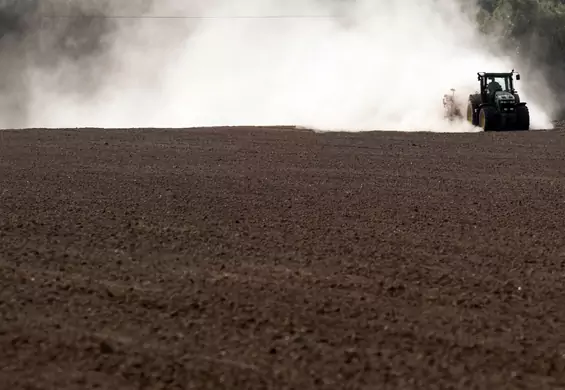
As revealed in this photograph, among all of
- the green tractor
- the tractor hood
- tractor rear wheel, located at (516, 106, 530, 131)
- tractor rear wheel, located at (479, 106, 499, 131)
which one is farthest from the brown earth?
the tractor hood

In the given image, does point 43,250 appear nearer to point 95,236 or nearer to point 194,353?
point 95,236

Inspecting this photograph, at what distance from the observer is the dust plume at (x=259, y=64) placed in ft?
130

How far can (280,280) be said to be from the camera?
282 inches

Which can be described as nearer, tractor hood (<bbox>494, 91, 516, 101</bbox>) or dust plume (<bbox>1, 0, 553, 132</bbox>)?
tractor hood (<bbox>494, 91, 516, 101</bbox>)

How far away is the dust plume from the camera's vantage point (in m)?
39.6

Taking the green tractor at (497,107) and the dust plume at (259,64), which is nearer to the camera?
the green tractor at (497,107)

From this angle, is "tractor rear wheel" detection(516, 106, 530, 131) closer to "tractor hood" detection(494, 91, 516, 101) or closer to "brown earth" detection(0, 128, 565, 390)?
"tractor hood" detection(494, 91, 516, 101)

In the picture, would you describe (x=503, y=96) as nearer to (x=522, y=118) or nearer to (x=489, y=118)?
(x=522, y=118)

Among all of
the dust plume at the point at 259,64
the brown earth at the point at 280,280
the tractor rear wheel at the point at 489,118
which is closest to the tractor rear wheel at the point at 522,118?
the tractor rear wheel at the point at 489,118

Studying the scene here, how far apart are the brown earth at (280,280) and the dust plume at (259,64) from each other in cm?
2402

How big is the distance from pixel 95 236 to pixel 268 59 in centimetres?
4237

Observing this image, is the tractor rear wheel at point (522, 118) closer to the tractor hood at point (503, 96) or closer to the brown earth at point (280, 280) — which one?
the tractor hood at point (503, 96)

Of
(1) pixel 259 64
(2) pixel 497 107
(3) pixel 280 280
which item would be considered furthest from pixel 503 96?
(1) pixel 259 64

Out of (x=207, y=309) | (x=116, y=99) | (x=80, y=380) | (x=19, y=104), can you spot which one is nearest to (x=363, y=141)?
(x=207, y=309)
